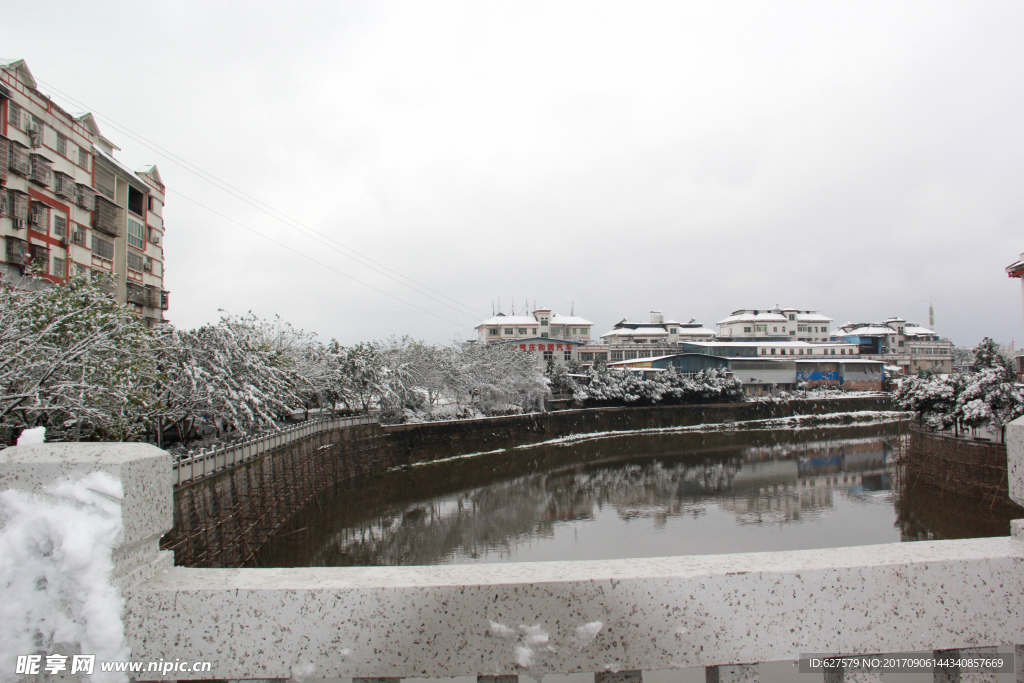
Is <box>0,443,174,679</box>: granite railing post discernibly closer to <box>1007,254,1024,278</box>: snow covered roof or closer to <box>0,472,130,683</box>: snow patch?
<box>0,472,130,683</box>: snow patch

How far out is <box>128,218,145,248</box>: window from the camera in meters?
25.8

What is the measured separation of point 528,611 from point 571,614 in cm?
14

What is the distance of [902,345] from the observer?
254 feet

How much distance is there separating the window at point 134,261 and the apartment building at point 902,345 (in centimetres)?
7144

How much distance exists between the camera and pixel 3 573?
1.69 meters

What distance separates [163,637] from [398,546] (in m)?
16.0

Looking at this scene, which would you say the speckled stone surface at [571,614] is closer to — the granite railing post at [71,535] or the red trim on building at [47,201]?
the granite railing post at [71,535]

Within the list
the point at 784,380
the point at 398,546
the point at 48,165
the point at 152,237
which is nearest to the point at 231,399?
the point at 398,546

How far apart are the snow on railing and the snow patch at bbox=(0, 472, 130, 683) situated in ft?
29.5

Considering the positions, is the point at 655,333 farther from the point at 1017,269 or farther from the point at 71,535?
the point at 71,535

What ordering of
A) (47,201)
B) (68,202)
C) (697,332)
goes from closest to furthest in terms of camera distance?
(47,201), (68,202), (697,332)

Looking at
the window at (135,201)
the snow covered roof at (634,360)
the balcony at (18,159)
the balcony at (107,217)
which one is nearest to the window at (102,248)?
the balcony at (107,217)

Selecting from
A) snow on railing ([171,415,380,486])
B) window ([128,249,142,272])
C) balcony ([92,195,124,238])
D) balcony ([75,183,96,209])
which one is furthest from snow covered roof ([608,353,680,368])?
balcony ([75,183,96,209])

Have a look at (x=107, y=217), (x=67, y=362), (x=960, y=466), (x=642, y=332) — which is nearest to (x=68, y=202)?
(x=107, y=217)
